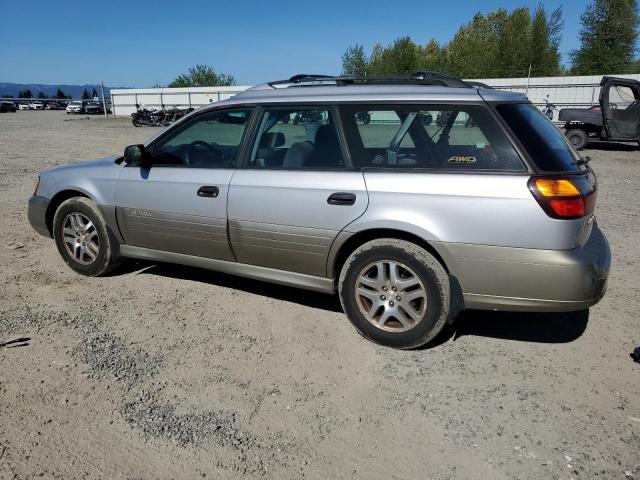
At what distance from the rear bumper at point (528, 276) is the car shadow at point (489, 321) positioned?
24.9 inches

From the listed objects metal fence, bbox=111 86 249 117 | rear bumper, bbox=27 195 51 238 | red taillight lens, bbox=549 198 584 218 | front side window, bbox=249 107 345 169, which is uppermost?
metal fence, bbox=111 86 249 117

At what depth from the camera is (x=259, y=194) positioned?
3992 mm

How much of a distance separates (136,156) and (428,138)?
2.49 metres

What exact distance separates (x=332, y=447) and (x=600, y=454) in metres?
1.35

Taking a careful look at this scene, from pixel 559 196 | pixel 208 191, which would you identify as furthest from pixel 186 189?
pixel 559 196

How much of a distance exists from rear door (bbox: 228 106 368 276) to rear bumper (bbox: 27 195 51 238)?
7.43 feet

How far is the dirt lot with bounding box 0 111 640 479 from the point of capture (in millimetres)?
2584

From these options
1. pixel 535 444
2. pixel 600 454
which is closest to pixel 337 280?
pixel 535 444

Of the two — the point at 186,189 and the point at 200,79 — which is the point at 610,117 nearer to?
the point at 186,189

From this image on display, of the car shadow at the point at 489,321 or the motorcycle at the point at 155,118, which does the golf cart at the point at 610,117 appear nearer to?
the car shadow at the point at 489,321

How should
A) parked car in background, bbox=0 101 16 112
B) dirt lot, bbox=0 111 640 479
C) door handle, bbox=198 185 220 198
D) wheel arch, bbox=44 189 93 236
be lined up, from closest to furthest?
dirt lot, bbox=0 111 640 479, door handle, bbox=198 185 220 198, wheel arch, bbox=44 189 93 236, parked car in background, bbox=0 101 16 112

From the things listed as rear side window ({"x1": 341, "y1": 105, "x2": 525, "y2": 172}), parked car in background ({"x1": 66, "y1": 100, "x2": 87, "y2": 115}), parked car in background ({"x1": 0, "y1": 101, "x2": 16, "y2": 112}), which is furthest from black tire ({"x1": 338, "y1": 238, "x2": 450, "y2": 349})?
parked car in background ({"x1": 0, "y1": 101, "x2": 16, "y2": 112})

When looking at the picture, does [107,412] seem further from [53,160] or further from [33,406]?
[53,160]

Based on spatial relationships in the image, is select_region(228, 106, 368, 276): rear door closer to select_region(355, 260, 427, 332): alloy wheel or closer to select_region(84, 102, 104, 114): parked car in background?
select_region(355, 260, 427, 332): alloy wheel
